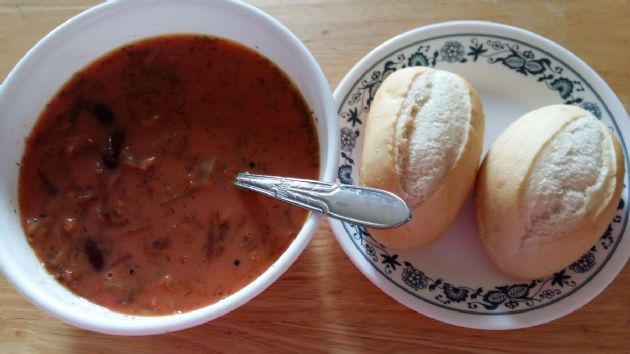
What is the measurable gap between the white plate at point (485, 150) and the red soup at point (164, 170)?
0.18 m

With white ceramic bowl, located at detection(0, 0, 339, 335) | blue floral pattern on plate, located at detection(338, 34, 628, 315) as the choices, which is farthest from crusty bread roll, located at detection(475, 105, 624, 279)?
white ceramic bowl, located at detection(0, 0, 339, 335)

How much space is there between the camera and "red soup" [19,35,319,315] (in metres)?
0.94

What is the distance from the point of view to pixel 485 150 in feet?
3.88

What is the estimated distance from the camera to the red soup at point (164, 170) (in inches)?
37.1

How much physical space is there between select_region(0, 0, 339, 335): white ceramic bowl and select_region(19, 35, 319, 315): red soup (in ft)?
0.07

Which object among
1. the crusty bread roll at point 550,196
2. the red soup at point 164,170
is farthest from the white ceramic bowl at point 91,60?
the crusty bread roll at point 550,196

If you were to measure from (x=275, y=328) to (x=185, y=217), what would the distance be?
282mm

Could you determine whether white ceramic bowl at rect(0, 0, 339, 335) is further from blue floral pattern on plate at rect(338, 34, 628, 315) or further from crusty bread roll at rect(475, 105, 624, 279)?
crusty bread roll at rect(475, 105, 624, 279)

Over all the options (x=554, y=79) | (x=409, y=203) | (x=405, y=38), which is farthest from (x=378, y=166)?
(x=554, y=79)

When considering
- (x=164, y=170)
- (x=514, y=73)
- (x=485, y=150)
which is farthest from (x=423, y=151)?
(x=164, y=170)

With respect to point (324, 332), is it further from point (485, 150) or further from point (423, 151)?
point (485, 150)

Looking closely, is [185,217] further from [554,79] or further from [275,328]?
[554,79]

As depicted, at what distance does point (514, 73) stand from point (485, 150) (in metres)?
0.19

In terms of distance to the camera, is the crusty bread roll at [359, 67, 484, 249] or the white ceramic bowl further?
the crusty bread roll at [359, 67, 484, 249]
